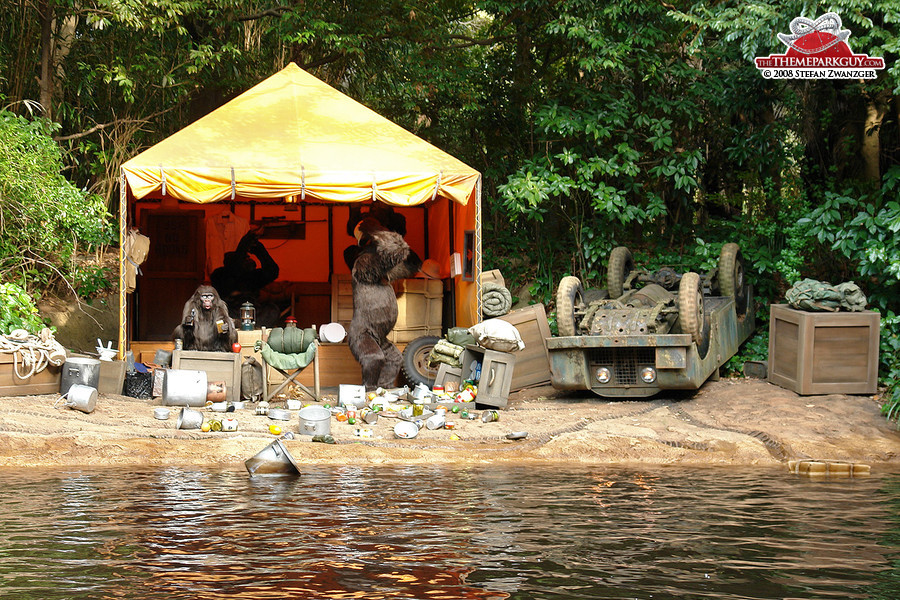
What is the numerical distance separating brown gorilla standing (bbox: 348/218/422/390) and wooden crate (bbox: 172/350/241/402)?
127 centimetres

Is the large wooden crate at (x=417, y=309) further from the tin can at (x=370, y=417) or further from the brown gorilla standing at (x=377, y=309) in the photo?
the tin can at (x=370, y=417)

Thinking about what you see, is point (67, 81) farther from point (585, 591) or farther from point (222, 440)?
point (585, 591)

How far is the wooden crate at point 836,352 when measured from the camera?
9086 mm

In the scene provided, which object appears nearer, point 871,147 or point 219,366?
point 219,366

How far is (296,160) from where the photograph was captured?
414 inches

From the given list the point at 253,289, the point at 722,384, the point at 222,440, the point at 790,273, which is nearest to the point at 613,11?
the point at 790,273

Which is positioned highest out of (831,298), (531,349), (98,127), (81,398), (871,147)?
(98,127)

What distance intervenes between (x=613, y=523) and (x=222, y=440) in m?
3.22

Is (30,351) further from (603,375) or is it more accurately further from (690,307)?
(690,307)

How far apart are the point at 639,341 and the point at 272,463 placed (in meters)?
3.47

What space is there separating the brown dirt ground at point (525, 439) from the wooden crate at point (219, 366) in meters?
0.69

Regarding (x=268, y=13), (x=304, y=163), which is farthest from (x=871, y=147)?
(x=268, y=13)

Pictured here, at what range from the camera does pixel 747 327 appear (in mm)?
10969

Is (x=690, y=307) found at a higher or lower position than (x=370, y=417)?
higher
